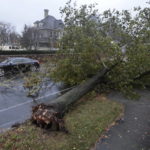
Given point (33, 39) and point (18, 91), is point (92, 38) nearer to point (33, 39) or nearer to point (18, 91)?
point (18, 91)

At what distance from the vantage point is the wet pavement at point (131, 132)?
5.03 meters

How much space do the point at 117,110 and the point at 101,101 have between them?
1331 mm

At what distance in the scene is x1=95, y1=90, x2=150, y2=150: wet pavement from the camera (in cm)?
503

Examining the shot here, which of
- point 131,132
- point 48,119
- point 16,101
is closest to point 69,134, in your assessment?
point 48,119

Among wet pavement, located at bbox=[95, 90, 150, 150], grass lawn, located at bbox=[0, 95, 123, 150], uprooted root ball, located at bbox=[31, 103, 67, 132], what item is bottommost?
wet pavement, located at bbox=[95, 90, 150, 150]

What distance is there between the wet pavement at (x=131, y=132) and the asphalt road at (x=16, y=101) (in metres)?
3.06

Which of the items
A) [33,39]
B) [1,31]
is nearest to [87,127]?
[33,39]

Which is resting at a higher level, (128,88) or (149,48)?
(149,48)

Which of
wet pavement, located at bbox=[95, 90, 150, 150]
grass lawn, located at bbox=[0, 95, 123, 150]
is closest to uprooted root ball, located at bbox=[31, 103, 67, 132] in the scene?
grass lawn, located at bbox=[0, 95, 123, 150]

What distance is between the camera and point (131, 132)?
5.87 meters

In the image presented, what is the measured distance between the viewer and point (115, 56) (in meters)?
9.94

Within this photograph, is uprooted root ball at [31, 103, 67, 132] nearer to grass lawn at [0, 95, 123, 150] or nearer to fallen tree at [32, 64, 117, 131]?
fallen tree at [32, 64, 117, 131]

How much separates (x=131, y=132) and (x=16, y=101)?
5451 mm

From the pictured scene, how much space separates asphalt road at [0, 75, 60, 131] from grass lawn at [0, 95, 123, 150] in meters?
1.21
